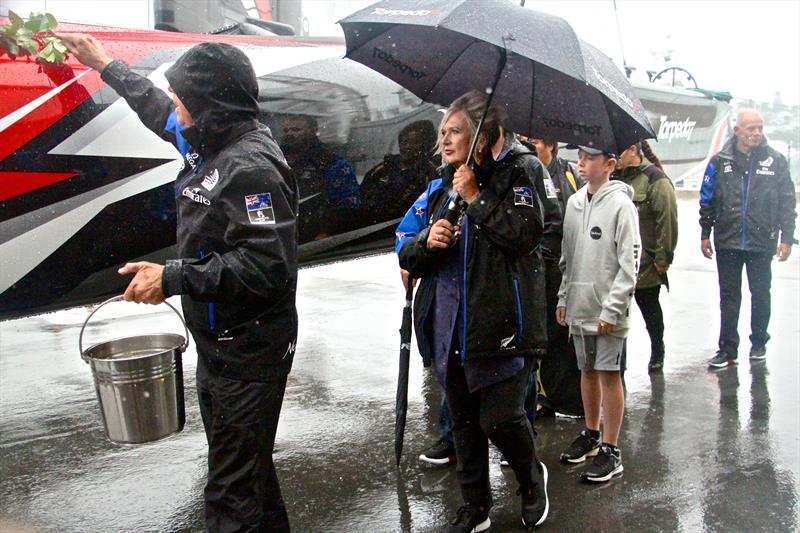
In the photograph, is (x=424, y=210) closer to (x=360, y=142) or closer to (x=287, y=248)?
Result: (x=287, y=248)

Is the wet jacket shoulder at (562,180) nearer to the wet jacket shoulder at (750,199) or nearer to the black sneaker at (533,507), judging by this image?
the black sneaker at (533,507)

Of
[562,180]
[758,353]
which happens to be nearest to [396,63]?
[562,180]

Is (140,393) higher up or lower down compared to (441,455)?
higher up

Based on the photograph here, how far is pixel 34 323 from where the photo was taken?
23.1 feet

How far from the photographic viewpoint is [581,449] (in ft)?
12.7

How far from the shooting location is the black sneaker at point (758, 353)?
18.8 feet

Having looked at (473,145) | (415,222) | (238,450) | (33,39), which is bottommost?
(238,450)

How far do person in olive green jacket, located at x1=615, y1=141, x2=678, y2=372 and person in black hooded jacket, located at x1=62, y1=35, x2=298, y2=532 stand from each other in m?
3.12

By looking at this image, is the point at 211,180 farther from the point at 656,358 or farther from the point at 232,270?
the point at 656,358

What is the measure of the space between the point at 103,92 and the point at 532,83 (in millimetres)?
1938

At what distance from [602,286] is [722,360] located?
2.39m

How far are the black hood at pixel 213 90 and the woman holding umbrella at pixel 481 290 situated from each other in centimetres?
81

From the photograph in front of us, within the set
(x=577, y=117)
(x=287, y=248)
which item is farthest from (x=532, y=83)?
(x=287, y=248)

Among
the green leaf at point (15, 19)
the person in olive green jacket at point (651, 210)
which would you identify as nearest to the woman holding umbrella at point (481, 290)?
the green leaf at point (15, 19)
